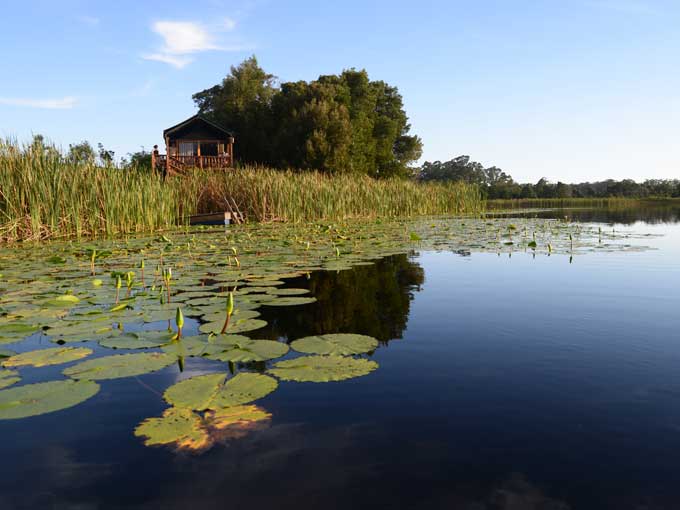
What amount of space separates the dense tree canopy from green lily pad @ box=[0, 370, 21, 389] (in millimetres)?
33097

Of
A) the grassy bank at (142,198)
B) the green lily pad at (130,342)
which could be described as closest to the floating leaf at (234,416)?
the green lily pad at (130,342)

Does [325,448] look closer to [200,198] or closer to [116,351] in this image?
[116,351]

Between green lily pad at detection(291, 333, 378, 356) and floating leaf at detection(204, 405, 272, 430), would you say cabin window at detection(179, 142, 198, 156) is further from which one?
floating leaf at detection(204, 405, 272, 430)

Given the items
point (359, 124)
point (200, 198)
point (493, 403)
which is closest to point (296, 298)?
point (493, 403)

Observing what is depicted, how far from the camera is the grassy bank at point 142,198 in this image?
9852mm

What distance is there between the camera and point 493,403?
231cm

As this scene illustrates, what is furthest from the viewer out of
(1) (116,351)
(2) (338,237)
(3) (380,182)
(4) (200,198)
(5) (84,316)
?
(3) (380,182)

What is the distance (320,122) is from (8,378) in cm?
3468

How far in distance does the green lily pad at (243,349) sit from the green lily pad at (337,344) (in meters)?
0.14

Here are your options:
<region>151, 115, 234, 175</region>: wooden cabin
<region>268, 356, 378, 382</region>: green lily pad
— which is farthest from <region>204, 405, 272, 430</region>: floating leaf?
<region>151, 115, 234, 175</region>: wooden cabin

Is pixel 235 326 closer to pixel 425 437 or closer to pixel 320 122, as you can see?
pixel 425 437

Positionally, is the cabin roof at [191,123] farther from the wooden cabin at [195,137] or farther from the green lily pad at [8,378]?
the green lily pad at [8,378]

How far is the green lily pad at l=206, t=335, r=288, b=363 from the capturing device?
2883 mm

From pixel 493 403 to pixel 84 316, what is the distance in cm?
331
